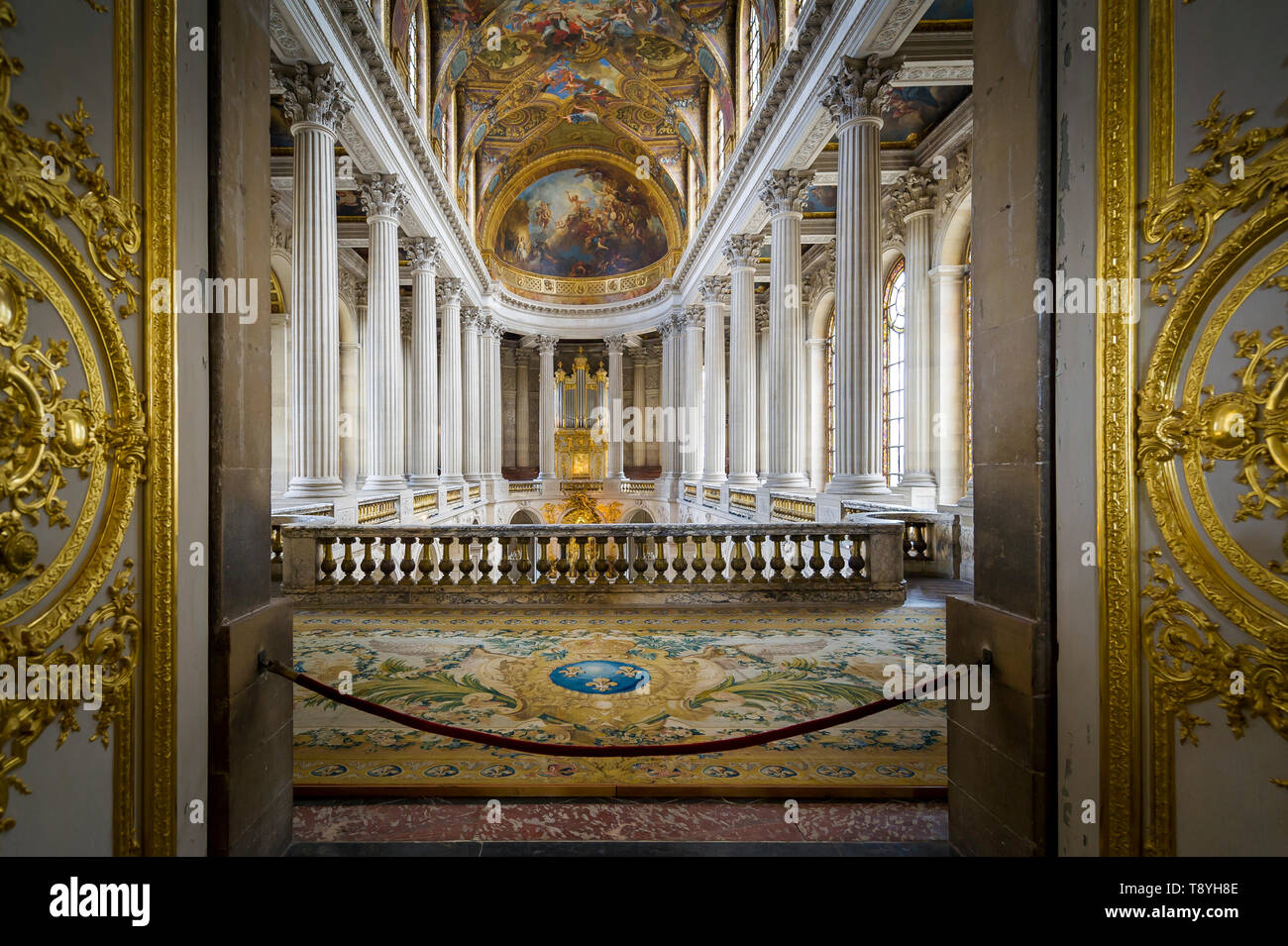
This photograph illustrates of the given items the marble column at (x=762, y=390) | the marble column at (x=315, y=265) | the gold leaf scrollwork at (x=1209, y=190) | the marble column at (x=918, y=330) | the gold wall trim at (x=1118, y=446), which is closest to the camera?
the gold leaf scrollwork at (x=1209, y=190)

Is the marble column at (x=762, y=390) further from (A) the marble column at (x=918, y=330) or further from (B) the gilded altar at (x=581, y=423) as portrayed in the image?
(A) the marble column at (x=918, y=330)

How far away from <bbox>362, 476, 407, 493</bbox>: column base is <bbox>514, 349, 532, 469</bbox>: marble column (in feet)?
57.0

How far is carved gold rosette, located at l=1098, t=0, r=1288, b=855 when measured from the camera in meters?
1.79

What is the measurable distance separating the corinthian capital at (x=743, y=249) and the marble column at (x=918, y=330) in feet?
15.2

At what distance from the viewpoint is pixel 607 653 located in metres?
5.07

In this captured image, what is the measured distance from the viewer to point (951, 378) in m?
12.5

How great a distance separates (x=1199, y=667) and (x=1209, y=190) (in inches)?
57.5

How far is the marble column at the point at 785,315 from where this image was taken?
13.2 m

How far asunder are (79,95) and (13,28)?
187 millimetres

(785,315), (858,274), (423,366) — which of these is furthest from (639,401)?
(858,274)

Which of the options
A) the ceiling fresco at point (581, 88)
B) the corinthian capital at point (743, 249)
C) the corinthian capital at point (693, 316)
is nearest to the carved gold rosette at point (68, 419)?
the corinthian capital at point (743, 249)

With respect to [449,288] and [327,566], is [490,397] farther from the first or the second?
[327,566]

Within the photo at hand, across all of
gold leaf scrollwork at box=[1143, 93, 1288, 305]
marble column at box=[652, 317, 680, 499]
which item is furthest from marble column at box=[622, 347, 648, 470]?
gold leaf scrollwork at box=[1143, 93, 1288, 305]

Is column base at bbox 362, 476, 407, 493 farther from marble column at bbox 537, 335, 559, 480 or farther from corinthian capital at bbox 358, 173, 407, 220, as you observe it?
marble column at bbox 537, 335, 559, 480
